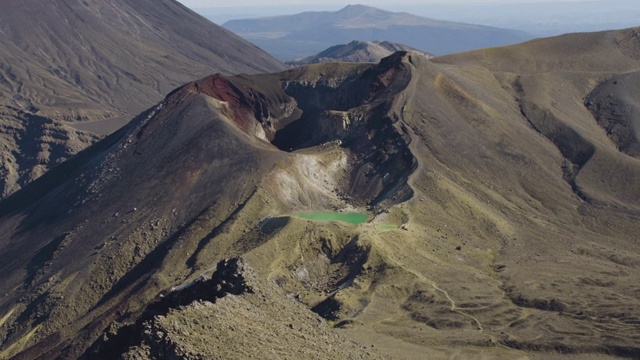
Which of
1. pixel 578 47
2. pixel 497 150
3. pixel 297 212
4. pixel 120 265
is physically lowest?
pixel 120 265

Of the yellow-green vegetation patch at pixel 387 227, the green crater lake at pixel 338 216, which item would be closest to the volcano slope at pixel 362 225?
the yellow-green vegetation patch at pixel 387 227

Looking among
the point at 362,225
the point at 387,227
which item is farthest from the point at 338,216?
the point at 387,227

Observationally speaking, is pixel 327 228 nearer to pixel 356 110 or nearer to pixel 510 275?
pixel 510 275

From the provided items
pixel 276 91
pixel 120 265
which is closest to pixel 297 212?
pixel 120 265

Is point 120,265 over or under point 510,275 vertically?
under

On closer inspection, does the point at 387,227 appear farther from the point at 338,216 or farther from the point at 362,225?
the point at 338,216

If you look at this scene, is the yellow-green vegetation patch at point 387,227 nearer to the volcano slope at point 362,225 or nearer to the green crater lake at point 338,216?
the volcano slope at point 362,225

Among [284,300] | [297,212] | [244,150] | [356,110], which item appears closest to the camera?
[284,300]
